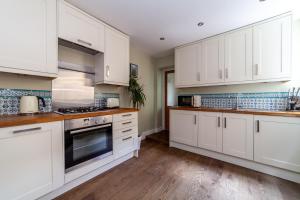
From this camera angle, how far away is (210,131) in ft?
7.91

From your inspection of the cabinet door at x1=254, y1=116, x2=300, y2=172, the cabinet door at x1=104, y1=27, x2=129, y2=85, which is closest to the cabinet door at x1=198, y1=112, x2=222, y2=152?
the cabinet door at x1=254, y1=116, x2=300, y2=172

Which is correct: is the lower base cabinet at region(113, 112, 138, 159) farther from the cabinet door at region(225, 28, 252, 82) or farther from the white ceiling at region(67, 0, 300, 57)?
the cabinet door at region(225, 28, 252, 82)

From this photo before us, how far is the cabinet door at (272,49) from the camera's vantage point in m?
1.90

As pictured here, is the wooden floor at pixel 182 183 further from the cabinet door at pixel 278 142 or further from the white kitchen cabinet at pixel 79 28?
the white kitchen cabinet at pixel 79 28

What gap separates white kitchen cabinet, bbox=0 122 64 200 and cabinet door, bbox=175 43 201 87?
2.48 meters

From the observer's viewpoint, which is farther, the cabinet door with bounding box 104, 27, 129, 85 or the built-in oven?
the cabinet door with bounding box 104, 27, 129, 85

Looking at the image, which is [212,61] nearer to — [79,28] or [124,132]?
[124,132]

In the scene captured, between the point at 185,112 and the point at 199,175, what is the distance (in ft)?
3.95

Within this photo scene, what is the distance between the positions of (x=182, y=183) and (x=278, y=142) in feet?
4.78

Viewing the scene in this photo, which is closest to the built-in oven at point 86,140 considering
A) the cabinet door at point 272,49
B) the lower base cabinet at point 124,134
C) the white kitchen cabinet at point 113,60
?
the lower base cabinet at point 124,134

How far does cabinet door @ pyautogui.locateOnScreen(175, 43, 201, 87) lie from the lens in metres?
2.79

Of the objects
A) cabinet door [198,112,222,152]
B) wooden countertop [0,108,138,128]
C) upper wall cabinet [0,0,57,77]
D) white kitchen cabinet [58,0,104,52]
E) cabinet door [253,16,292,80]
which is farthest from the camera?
cabinet door [198,112,222,152]

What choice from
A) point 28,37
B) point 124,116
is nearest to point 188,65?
point 124,116

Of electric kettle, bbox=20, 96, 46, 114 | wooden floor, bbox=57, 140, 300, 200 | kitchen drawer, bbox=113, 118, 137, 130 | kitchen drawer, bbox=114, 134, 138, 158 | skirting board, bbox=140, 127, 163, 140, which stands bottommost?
wooden floor, bbox=57, 140, 300, 200
